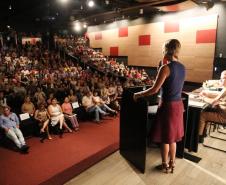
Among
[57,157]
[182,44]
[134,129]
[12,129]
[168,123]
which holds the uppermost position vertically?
[182,44]

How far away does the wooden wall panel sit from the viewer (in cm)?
835

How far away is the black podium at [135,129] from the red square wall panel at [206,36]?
630cm

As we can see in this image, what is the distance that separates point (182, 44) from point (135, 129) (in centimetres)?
739

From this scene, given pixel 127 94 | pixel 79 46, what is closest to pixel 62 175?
pixel 127 94

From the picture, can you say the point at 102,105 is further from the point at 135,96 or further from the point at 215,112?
the point at 135,96

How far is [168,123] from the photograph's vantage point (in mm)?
2379

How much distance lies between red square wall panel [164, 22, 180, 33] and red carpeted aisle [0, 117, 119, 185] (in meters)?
6.42

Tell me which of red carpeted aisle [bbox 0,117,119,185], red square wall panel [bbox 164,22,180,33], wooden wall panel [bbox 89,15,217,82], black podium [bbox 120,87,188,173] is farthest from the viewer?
red square wall panel [bbox 164,22,180,33]

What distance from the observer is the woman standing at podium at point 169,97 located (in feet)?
7.36

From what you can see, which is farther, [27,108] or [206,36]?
[206,36]

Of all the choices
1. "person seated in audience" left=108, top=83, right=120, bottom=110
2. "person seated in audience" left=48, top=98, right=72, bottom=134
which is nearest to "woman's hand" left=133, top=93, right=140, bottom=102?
"person seated in audience" left=48, top=98, right=72, bottom=134

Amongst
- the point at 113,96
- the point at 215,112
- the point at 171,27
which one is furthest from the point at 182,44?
the point at 215,112

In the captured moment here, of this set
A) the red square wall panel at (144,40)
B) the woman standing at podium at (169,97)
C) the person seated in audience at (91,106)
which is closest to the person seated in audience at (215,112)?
the woman standing at podium at (169,97)

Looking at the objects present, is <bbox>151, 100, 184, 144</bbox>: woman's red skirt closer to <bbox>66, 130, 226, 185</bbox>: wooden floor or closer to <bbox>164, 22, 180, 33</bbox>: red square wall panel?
<bbox>66, 130, 226, 185</bbox>: wooden floor
